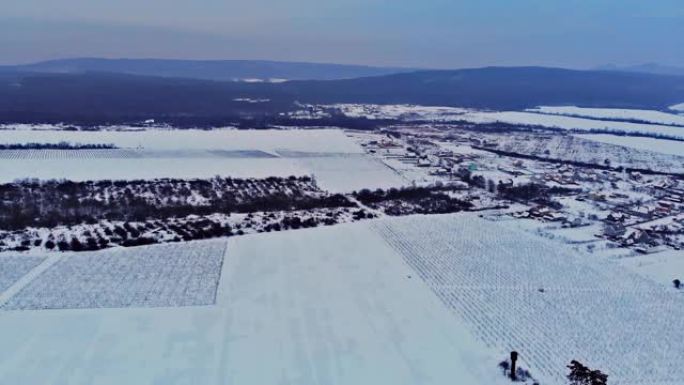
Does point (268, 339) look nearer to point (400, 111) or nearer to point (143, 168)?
point (143, 168)

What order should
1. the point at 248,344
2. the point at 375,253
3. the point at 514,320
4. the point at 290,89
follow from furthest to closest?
the point at 290,89 → the point at 375,253 → the point at 514,320 → the point at 248,344

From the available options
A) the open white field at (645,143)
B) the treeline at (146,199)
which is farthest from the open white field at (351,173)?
the open white field at (645,143)

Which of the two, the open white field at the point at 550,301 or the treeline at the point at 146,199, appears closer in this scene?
the open white field at the point at 550,301

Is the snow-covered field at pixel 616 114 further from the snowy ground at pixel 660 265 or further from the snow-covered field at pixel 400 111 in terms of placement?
the snowy ground at pixel 660 265

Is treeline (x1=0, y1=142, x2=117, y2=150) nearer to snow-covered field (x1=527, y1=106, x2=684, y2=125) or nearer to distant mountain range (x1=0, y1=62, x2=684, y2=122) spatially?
distant mountain range (x1=0, y1=62, x2=684, y2=122)

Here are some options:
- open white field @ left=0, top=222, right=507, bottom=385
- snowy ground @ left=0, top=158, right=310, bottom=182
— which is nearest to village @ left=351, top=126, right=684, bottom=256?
snowy ground @ left=0, top=158, right=310, bottom=182

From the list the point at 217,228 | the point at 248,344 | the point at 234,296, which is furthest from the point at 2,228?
the point at 248,344

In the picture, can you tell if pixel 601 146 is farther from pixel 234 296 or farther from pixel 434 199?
pixel 234 296
